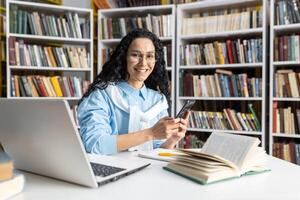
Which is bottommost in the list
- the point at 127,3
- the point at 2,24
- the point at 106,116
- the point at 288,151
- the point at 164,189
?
the point at 288,151

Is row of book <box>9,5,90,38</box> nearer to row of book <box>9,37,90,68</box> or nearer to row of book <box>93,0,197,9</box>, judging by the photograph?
row of book <box>9,37,90,68</box>

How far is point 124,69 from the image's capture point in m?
1.91

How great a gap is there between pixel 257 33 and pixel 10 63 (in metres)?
2.55

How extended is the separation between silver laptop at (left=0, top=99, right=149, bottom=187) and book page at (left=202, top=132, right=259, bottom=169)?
30 centimetres

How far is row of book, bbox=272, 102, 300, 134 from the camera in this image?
302cm

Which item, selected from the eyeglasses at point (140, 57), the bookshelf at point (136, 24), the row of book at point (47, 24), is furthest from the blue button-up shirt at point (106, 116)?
the row of book at point (47, 24)

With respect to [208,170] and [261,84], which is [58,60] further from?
[208,170]

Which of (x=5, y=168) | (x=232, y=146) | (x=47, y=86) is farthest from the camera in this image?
(x=47, y=86)

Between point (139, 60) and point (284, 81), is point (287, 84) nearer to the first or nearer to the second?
point (284, 81)

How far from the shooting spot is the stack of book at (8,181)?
2.43 ft

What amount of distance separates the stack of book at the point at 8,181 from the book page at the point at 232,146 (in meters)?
0.63

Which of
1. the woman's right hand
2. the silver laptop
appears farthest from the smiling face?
the silver laptop

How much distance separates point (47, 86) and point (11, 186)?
Result: 2.94 metres

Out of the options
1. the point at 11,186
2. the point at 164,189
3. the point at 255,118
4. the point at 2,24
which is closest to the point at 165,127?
A: the point at 164,189
